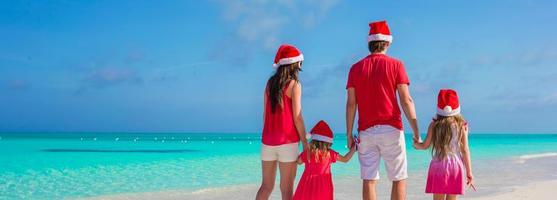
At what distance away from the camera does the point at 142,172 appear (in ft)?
53.3

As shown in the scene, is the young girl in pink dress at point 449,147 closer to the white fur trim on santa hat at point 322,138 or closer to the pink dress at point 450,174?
the pink dress at point 450,174

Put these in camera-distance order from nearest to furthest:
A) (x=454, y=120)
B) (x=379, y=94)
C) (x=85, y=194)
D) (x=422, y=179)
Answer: (x=379, y=94) → (x=454, y=120) → (x=85, y=194) → (x=422, y=179)

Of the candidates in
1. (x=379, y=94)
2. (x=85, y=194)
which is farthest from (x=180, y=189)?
(x=379, y=94)

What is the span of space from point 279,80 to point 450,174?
1.93m

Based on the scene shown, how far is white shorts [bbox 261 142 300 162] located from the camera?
546 cm

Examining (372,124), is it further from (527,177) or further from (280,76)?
(527,177)

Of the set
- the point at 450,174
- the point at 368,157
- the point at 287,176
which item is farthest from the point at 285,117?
the point at 450,174

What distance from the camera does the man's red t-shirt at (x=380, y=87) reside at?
525 centimetres

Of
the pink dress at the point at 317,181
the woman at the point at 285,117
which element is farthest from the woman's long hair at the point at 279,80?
the pink dress at the point at 317,181

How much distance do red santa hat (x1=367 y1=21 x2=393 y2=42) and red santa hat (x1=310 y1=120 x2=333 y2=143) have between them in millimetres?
988

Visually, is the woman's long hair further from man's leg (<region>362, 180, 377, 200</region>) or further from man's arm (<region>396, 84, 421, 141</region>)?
man's leg (<region>362, 180, 377, 200</region>)

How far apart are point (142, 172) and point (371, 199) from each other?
11.8m

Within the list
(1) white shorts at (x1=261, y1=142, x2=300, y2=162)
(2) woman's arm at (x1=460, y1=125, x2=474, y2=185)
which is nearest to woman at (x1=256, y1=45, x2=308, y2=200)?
(1) white shorts at (x1=261, y1=142, x2=300, y2=162)

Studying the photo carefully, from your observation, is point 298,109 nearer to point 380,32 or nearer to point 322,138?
point 322,138
